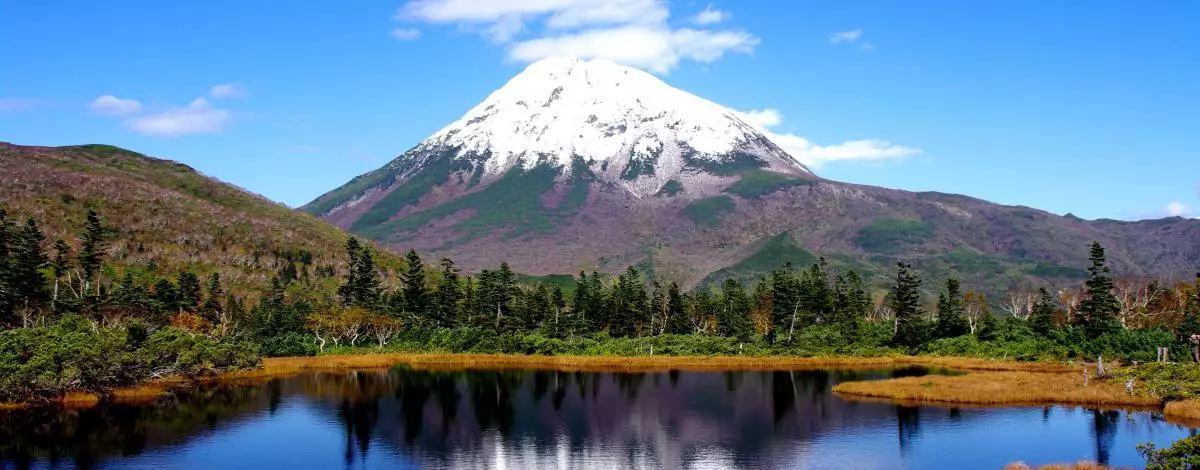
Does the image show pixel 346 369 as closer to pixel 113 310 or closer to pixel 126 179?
pixel 113 310

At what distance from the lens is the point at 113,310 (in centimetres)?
9781

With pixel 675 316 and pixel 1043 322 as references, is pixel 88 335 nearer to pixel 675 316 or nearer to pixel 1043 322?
pixel 675 316

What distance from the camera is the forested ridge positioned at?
299 feet

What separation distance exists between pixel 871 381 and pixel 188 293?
3316 inches

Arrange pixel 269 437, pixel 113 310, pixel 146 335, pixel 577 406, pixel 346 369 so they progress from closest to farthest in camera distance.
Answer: pixel 269 437, pixel 577 406, pixel 146 335, pixel 113 310, pixel 346 369

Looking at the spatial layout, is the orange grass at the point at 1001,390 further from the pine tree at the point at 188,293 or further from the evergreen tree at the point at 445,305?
the pine tree at the point at 188,293

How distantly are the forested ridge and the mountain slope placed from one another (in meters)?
4.50

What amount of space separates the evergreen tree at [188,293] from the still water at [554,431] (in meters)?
32.7

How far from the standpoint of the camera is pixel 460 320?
13550 centimetres

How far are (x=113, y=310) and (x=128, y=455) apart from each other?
4827cm

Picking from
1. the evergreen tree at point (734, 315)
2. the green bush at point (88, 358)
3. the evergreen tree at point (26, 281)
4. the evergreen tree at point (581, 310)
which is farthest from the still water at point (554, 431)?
the evergreen tree at point (581, 310)

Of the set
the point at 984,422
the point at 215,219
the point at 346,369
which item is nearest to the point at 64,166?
the point at 215,219

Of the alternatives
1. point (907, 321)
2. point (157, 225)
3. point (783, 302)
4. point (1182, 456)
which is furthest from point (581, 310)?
point (1182, 456)

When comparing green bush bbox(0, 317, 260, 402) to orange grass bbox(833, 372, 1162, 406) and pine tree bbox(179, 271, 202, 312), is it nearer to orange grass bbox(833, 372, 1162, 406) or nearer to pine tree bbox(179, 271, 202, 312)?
pine tree bbox(179, 271, 202, 312)
